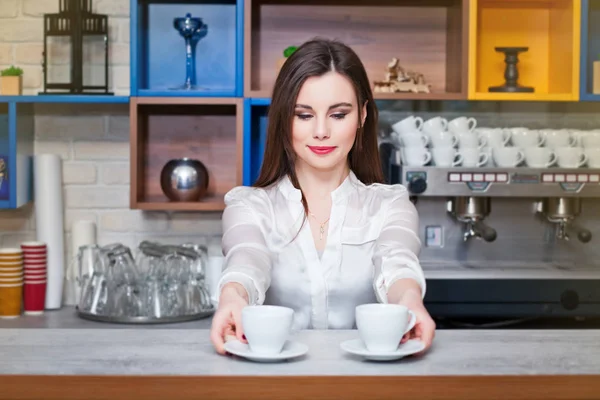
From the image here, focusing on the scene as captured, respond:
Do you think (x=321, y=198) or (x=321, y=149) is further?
Answer: (x=321, y=198)

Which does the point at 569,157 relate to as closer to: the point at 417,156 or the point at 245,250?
the point at 417,156

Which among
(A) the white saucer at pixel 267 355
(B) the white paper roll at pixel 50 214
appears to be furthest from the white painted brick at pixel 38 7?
(A) the white saucer at pixel 267 355

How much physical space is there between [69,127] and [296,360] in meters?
2.17

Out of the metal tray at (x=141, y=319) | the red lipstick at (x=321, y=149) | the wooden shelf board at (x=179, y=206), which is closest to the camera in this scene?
the red lipstick at (x=321, y=149)

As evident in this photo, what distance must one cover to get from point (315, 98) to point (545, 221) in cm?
141

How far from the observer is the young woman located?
195 centimetres

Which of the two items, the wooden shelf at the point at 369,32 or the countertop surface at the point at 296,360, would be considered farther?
the wooden shelf at the point at 369,32

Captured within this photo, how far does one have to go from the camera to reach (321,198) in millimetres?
2076

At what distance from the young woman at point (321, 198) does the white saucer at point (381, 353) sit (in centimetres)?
59

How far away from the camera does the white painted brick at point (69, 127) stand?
322 cm

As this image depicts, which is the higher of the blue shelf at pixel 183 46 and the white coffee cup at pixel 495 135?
the blue shelf at pixel 183 46

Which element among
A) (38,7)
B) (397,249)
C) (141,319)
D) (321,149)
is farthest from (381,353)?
(38,7)

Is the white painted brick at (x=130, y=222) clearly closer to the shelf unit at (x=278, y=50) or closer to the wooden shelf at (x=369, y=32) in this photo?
the shelf unit at (x=278, y=50)

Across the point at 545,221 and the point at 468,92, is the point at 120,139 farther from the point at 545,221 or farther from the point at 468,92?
the point at 545,221
